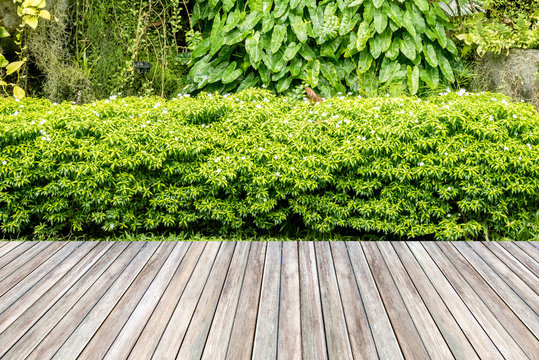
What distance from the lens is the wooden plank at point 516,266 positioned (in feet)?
7.01

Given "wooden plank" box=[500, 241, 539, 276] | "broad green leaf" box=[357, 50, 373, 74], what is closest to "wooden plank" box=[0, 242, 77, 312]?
"wooden plank" box=[500, 241, 539, 276]

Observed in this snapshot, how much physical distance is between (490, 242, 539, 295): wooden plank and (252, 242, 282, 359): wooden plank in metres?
1.19

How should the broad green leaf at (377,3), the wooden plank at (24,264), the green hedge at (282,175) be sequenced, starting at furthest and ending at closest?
the broad green leaf at (377,3) < the green hedge at (282,175) < the wooden plank at (24,264)

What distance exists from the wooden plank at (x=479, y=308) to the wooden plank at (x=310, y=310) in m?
0.64

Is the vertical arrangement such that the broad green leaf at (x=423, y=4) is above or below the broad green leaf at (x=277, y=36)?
above

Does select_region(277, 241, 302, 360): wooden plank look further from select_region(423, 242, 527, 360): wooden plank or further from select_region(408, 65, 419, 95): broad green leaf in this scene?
select_region(408, 65, 419, 95): broad green leaf

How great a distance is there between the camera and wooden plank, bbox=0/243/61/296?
2115mm

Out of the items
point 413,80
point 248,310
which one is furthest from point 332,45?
point 248,310

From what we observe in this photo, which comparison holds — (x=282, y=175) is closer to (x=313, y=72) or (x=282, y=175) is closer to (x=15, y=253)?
(x=15, y=253)

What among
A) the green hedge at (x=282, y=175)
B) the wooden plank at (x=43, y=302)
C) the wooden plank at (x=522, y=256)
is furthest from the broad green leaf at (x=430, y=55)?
the wooden plank at (x=43, y=302)

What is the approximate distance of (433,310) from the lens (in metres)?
1.88

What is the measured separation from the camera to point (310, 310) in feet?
6.10

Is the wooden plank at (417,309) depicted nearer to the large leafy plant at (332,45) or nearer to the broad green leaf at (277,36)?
the large leafy plant at (332,45)

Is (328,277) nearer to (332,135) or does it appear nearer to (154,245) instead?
(154,245)
